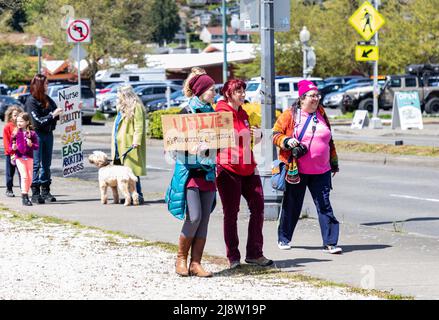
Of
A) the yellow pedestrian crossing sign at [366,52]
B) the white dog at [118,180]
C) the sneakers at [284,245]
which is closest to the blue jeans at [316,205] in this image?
the sneakers at [284,245]

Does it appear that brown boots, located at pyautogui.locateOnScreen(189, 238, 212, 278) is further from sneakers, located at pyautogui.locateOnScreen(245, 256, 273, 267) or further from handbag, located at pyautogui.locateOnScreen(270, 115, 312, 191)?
handbag, located at pyautogui.locateOnScreen(270, 115, 312, 191)

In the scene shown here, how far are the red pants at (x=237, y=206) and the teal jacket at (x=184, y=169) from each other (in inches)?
23.8

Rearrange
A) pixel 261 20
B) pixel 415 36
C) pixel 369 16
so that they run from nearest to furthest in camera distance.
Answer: pixel 261 20 < pixel 369 16 < pixel 415 36

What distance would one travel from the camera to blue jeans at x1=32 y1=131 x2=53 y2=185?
15156 millimetres

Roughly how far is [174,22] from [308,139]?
588 feet

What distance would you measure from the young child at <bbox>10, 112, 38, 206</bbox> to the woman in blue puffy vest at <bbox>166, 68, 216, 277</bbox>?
6045 mm

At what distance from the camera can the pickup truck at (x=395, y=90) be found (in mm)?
42719

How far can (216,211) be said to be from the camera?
14.4m

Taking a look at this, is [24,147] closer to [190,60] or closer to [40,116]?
[40,116]

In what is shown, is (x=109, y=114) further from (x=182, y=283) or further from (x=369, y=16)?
(x=182, y=283)

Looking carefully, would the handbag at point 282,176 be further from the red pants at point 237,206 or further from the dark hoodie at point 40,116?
the dark hoodie at point 40,116

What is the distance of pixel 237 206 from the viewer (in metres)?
9.88

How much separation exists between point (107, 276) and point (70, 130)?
25.3 feet
